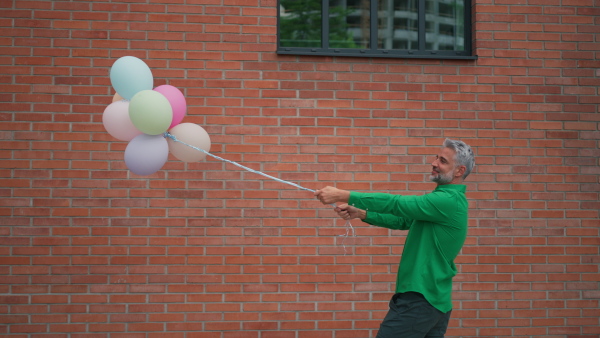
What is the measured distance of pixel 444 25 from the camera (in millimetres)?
5668

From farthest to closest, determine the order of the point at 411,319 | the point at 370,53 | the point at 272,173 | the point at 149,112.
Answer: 1. the point at 370,53
2. the point at 272,173
3. the point at 149,112
4. the point at 411,319

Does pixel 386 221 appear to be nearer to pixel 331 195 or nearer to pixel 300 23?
pixel 331 195

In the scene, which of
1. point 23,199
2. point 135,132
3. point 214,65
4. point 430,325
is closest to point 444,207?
point 430,325

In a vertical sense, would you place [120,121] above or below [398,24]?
below

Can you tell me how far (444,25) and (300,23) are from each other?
4.08 ft

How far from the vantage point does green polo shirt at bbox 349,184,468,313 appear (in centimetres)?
370

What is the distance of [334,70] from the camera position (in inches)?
212

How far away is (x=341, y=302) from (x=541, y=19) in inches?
114

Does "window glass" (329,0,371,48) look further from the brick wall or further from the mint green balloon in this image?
the mint green balloon

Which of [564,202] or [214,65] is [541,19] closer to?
[564,202]

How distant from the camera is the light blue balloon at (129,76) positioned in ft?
13.0

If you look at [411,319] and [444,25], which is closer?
[411,319]

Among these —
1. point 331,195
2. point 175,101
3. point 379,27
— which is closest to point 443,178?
point 331,195

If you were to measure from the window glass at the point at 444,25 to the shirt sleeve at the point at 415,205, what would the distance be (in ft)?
7.47
